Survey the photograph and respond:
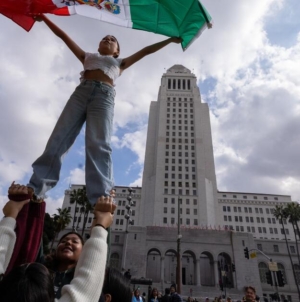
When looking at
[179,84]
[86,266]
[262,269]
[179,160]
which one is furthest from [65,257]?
[179,84]

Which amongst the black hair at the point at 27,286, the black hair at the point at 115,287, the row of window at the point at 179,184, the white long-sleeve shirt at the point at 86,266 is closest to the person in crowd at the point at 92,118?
the white long-sleeve shirt at the point at 86,266

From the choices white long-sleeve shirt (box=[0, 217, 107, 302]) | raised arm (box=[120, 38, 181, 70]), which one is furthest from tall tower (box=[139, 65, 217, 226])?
white long-sleeve shirt (box=[0, 217, 107, 302])

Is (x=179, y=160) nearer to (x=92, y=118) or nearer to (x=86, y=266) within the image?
(x=92, y=118)

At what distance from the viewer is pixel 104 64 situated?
3303mm

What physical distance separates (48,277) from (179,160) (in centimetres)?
7437

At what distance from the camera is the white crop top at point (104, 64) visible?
10.7 feet

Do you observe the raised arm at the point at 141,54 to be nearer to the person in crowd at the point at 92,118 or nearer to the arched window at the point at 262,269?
the person in crowd at the point at 92,118

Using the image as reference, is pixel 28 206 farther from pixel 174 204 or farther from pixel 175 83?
pixel 175 83

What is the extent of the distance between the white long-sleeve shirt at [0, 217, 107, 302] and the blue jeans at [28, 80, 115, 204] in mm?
734

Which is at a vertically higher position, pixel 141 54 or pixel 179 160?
pixel 179 160

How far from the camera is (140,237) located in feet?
171

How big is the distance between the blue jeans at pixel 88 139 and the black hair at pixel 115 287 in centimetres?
90

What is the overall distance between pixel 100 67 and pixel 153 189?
68921mm

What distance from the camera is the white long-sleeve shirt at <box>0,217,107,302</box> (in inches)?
52.2
